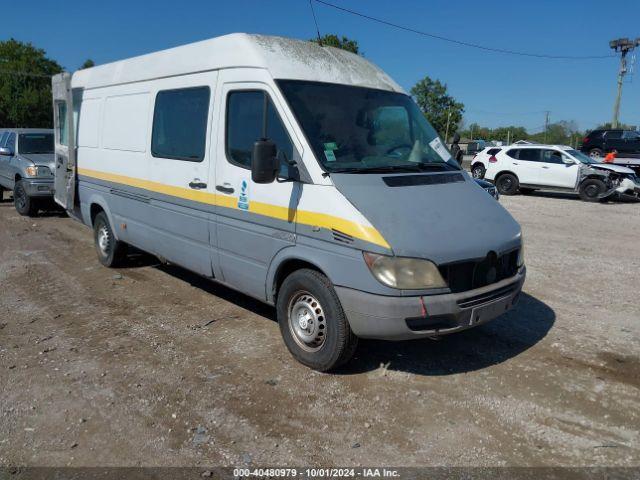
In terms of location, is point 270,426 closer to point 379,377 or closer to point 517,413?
point 379,377

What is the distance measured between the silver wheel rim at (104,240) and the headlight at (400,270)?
4.91m

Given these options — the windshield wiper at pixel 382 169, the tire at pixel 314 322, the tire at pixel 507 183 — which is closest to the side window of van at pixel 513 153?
the tire at pixel 507 183

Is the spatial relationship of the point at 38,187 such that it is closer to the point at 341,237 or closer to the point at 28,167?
the point at 28,167

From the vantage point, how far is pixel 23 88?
2170 inches

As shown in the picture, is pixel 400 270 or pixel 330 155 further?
pixel 330 155

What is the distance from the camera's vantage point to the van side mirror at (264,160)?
4.01m

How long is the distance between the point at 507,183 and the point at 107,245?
1437 centimetres

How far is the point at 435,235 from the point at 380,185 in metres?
0.60

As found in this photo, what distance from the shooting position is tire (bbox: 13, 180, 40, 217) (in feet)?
37.3

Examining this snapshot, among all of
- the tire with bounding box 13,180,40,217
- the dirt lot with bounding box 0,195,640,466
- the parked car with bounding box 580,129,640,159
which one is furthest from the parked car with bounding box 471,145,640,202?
the tire with bounding box 13,180,40,217

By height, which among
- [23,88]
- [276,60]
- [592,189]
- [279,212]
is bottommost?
[279,212]

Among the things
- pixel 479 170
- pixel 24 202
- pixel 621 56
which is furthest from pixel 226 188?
pixel 621 56

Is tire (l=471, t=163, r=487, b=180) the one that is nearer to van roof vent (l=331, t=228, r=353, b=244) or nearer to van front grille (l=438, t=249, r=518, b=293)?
van front grille (l=438, t=249, r=518, b=293)

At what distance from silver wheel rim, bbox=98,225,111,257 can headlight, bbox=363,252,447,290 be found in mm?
4912
